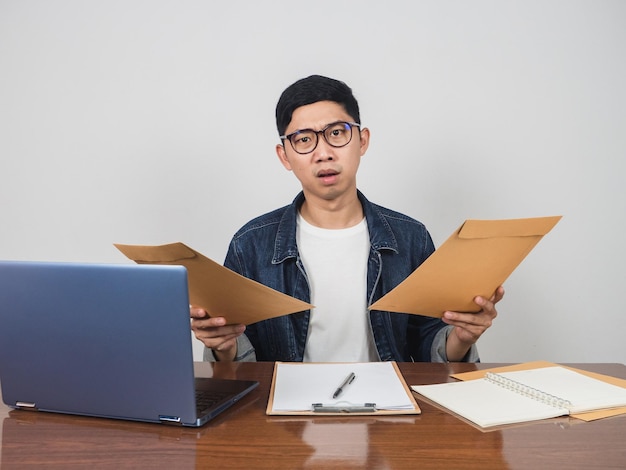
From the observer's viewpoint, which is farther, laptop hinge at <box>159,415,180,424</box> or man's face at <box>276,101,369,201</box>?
man's face at <box>276,101,369,201</box>

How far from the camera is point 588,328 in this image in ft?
7.56

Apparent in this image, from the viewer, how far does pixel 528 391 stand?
1.01 metres

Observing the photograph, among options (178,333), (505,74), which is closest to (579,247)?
(505,74)

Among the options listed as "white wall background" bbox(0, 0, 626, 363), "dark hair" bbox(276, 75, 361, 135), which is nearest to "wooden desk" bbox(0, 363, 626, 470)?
"dark hair" bbox(276, 75, 361, 135)

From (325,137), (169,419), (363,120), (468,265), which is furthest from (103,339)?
(363,120)

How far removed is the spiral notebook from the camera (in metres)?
0.92

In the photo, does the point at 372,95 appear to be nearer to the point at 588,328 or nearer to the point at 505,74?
the point at 505,74

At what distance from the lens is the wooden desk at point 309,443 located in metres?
0.76

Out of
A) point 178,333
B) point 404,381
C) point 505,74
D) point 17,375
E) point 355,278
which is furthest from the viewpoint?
point 505,74

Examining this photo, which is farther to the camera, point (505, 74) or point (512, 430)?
point (505, 74)

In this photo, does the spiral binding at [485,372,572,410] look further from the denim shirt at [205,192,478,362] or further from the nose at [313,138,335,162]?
the nose at [313,138,335,162]

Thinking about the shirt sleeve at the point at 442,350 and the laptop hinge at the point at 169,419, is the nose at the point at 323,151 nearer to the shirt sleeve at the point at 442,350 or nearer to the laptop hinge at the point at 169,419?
the shirt sleeve at the point at 442,350

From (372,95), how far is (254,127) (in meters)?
0.47

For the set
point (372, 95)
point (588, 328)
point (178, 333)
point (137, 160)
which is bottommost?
point (588, 328)
